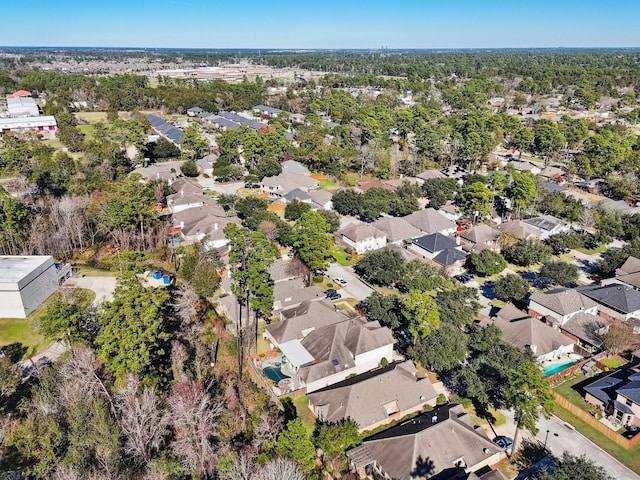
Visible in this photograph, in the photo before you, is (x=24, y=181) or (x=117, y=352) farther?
(x=24, y=181)

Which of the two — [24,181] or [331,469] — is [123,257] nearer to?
[331,469]

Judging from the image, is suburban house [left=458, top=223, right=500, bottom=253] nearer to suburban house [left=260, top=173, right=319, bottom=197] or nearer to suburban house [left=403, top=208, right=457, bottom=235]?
suburban house [left=403, top=208, right=457, bottom=235]

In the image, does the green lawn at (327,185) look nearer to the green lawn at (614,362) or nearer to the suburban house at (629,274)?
the suburban house at (629,274)

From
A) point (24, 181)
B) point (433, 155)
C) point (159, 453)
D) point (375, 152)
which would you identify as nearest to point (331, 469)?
point (159, 453)

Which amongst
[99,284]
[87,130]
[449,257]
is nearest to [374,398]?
[449,257]

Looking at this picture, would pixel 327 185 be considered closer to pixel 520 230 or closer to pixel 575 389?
pixel 520 230
